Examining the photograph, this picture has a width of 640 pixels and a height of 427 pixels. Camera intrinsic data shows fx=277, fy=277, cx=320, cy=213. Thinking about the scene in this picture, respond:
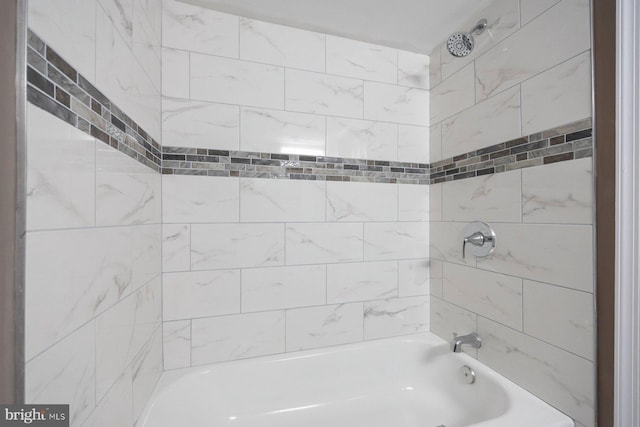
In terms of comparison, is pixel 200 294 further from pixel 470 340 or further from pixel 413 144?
pixel 413 144

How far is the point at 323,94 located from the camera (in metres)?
1.65

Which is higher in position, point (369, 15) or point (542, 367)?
point (369, 15)

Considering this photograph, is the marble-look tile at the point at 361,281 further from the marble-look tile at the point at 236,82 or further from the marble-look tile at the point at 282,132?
the marble-look tile at the point at 236,82

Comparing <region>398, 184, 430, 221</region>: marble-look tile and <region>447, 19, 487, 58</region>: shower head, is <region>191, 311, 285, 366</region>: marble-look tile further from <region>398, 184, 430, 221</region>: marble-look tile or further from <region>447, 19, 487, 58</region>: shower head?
<region>447, 19, 487, 58</region>: shower head

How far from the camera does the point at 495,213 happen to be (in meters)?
1.37

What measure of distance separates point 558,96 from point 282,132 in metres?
1.26

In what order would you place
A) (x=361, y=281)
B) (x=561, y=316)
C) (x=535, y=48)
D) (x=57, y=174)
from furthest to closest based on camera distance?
(x=361, y=281)
(x=535, y=48)
(x=561, y=316)
(x=57, y=174)

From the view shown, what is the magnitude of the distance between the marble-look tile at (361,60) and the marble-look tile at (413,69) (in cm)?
4

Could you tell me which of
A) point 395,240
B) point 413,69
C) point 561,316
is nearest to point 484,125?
point 413,69

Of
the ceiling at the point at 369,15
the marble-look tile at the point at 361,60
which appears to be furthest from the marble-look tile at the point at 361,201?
the ceiling at the point at 369,15

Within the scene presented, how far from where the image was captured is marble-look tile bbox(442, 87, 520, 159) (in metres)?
1.28

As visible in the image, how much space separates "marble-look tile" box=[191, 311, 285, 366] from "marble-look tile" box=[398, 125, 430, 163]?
127cm

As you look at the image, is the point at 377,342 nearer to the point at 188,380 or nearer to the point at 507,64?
the point at 188,380

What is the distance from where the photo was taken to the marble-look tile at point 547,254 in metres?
1.01
